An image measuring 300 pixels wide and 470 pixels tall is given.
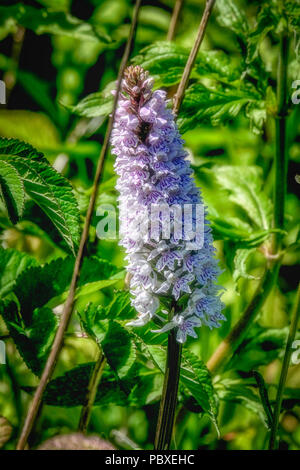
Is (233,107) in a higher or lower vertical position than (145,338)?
higher

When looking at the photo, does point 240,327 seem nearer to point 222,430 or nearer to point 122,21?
point 222,430

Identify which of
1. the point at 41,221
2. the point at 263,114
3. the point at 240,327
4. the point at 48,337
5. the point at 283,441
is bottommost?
the point at 283,441

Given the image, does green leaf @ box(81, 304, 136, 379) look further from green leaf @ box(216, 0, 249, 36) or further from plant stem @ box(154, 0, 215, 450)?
green leaf @ box(216, 0, 249, 36)

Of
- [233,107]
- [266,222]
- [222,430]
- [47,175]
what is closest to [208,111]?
[233,107]

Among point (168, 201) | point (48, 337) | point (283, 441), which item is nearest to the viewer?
point (168, 201)

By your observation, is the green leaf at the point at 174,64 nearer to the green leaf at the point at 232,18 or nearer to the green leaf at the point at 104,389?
the green leaf at the point at 232,18

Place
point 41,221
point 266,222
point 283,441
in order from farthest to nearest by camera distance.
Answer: point 283,441 → point 266,222 → point 41,221
